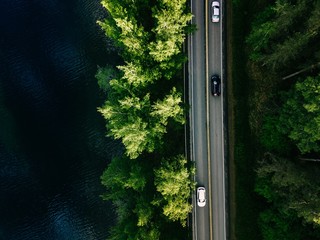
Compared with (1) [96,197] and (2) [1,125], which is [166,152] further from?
(2) [1,125]

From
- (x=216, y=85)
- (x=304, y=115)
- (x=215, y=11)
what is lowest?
(x=304, y=115)

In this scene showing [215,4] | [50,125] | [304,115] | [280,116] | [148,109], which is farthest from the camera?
[50,125]

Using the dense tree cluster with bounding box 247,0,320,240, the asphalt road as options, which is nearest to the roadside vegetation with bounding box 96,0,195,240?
the asphalt road

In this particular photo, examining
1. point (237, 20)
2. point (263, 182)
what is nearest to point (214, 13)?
point (237, 20)

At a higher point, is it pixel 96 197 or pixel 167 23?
pixel 167 23

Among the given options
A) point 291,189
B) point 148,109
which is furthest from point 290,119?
point 148,109

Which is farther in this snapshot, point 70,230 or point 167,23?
point 70,230

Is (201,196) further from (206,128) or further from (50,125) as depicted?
(50,125)
